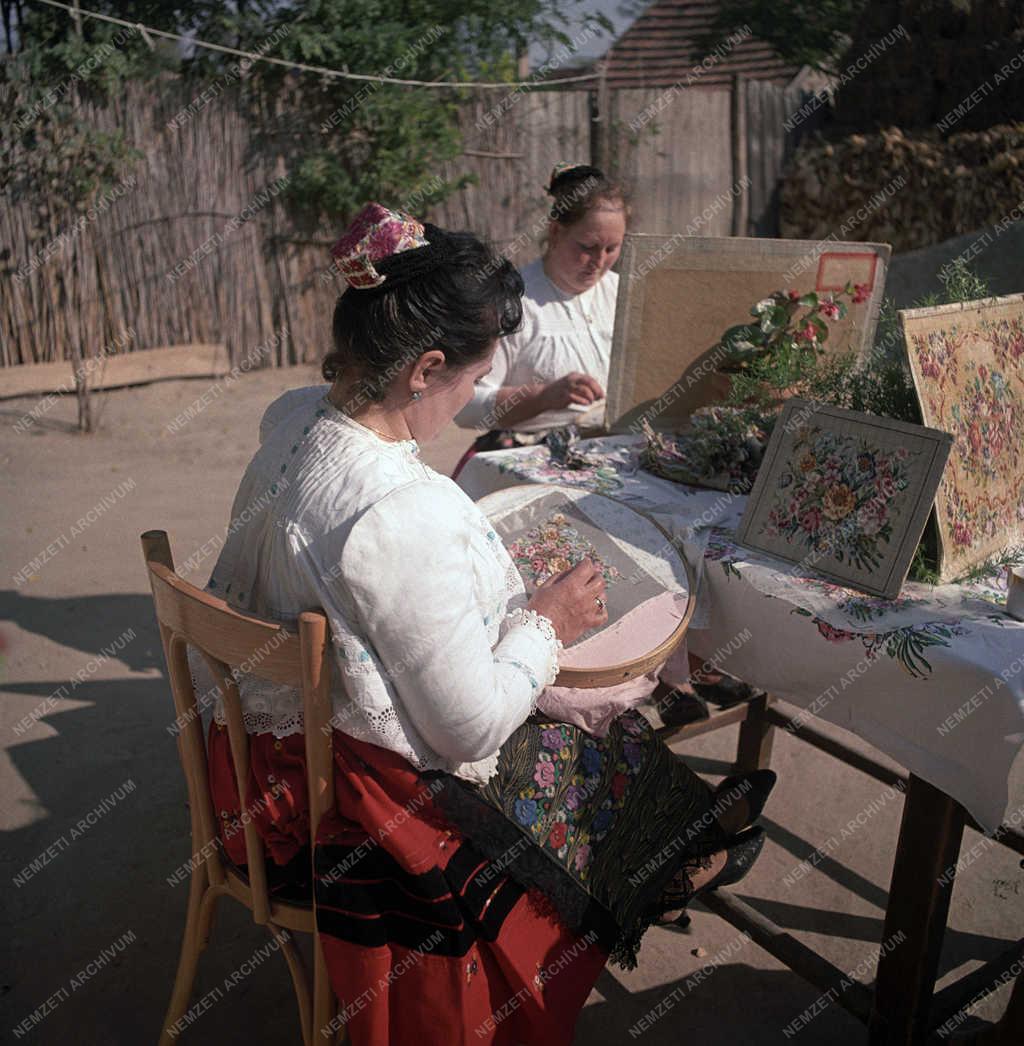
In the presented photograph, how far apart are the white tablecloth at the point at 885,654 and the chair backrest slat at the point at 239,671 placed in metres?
0.81

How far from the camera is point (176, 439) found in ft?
Result: 20.7

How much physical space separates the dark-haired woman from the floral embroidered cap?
1.29m

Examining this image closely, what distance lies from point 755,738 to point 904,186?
22.4 ft

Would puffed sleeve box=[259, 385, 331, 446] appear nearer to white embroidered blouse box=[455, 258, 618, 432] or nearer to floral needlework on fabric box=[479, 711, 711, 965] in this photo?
floral needlework on fabric box=[479, 711, 711, 965]

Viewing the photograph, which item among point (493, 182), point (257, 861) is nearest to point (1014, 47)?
point (493, 182)

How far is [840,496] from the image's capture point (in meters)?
1.72

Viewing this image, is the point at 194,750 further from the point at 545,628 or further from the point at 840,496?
the point at 840,496

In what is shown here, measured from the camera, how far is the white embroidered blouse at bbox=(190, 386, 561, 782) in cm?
130

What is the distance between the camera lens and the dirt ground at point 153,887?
2.11 meters

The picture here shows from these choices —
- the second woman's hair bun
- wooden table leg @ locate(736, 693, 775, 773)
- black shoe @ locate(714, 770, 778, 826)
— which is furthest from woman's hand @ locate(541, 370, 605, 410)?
black shoe @ locate(714, 770, 778, 826)

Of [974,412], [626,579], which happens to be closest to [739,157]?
[974,412]

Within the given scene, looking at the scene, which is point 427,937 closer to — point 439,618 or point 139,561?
point 439,618

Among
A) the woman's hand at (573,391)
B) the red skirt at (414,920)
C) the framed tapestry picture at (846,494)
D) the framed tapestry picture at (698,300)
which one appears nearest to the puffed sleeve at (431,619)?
the red skirt at (414,920)

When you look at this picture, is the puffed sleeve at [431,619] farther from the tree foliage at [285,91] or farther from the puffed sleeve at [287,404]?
the tree foliage at [285,91]
